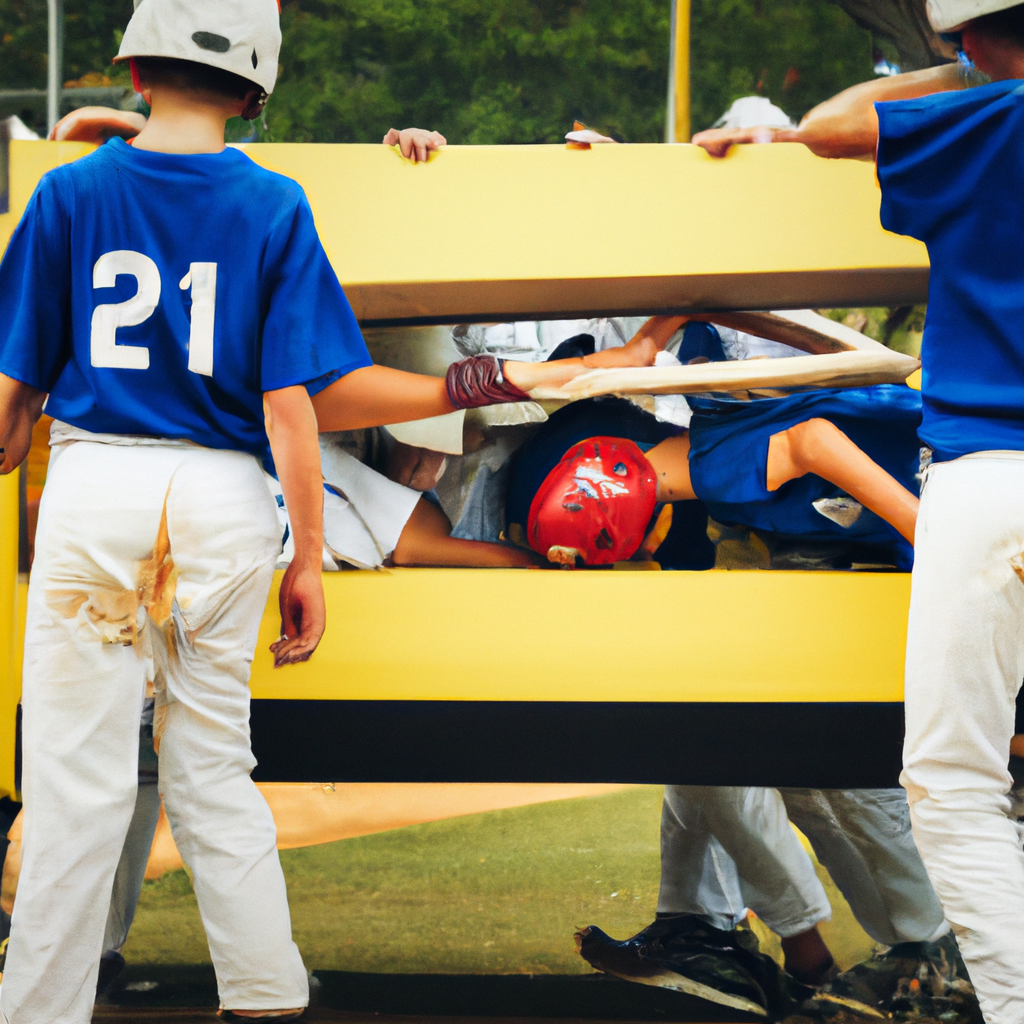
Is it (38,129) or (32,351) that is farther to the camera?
(38,129)

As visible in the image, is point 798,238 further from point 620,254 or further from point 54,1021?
point 54,1021

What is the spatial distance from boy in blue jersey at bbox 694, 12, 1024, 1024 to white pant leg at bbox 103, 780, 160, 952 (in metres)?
1.18

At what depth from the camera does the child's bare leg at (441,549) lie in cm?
157

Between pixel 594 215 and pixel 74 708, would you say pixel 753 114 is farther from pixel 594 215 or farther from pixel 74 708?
pixel 74 708

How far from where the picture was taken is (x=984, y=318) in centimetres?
122

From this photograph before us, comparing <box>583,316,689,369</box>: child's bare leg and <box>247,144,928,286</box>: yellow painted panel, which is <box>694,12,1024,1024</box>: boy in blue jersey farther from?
<box>583,316,689,369</box>: child's bare leg

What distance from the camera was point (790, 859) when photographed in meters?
1.64

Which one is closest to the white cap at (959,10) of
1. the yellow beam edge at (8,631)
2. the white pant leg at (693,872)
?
the white pant leg at (693,872)

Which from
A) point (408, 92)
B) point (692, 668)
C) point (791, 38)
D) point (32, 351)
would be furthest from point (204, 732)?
point (791, 38)

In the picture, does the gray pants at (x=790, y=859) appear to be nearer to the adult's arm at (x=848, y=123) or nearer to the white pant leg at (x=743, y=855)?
the white pant leg at (x=743, y=855)

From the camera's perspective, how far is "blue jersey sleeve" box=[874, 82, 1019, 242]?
46.2 inches

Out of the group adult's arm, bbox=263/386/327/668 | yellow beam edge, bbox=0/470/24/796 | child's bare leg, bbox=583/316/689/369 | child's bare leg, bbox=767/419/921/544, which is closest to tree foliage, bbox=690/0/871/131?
child's bare leg, bbox=583/316/689/369

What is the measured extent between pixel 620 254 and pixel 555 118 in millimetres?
298

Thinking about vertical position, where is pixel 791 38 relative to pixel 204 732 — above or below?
above
